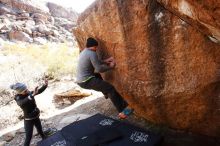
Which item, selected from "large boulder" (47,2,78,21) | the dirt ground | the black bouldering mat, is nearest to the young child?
the dirt ground

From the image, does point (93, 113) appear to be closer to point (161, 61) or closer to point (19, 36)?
point (161, 61)

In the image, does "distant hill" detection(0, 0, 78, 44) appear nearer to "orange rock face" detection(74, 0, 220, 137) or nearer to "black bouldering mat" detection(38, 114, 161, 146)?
"orange rock face" detection(74, 0, 220, 137)

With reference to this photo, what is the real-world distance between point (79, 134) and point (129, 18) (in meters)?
1.98

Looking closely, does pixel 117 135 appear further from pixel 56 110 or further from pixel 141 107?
pixel 56 110

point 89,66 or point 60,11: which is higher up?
point 60,11

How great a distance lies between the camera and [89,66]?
5.16 metres

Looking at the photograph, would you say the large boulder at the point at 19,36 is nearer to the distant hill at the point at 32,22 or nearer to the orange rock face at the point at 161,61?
the distant hill at the point at 32,22

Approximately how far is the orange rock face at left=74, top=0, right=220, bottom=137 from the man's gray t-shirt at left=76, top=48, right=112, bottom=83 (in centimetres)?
29

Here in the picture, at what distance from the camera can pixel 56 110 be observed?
7.89 m

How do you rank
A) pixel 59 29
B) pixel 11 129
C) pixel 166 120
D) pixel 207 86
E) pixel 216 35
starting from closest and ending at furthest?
1. pixel 216 35
2. pixel 207 86
3. pixel 166 120
4. pixel 11 129
5. pixel 59 29

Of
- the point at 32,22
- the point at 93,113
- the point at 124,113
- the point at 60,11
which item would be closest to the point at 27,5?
the point at 32,22

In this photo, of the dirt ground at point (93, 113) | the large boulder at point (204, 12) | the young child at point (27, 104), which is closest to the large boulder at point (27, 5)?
the dirt ground at point (93, 113)

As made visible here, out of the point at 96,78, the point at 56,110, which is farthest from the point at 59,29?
the point at 96,78

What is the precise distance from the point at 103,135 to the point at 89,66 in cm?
148
